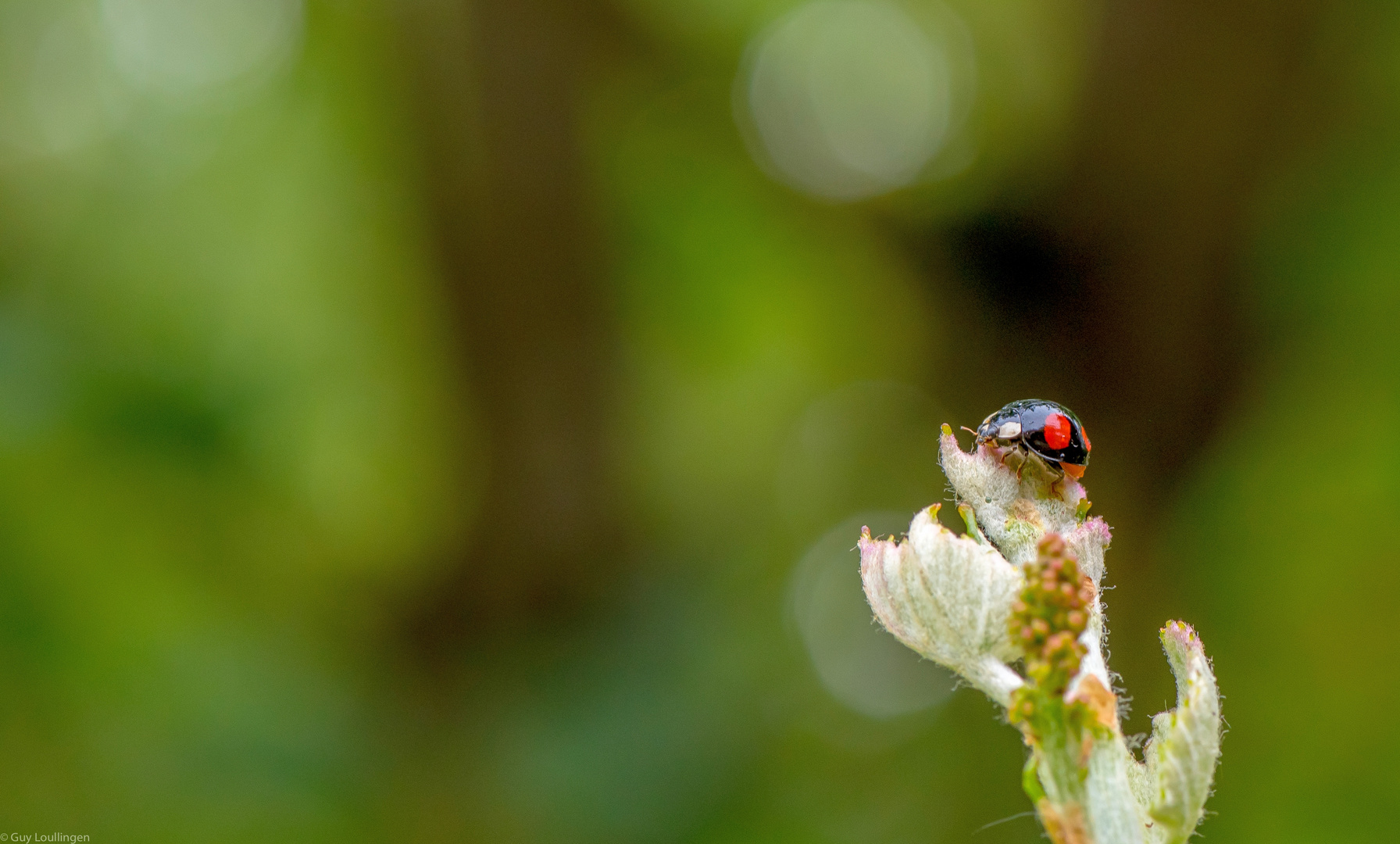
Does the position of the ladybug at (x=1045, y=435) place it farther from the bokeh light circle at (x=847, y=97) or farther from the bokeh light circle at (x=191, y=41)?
the bokeh light circle at (x=191, y=41)

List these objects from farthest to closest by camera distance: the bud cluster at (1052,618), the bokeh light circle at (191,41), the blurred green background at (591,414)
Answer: the bokeh light circle at (191,41) → the blurred green background at (591,414) → the bud cluster at (1052,618)

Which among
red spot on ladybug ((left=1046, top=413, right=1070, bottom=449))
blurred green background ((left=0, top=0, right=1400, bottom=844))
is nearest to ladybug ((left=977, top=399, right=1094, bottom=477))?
red spot on ladybug ((left=1046, top=413, right=1070, bottom=449))

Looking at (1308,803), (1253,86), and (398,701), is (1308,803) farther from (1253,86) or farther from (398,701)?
(398,701)

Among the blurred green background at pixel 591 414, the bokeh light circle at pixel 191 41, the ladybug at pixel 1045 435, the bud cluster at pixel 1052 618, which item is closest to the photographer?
the bud cluster at pixel 1052 618

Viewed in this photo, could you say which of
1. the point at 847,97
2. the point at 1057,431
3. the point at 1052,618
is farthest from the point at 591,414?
the point at 847,97

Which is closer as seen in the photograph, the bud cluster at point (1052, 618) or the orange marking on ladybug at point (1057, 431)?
the bud cluster at point (1052, 618)

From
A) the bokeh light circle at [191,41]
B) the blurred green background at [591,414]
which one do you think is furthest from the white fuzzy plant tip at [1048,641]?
the bokeh light circle at [191,41]

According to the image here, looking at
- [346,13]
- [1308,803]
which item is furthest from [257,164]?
[1308,803]

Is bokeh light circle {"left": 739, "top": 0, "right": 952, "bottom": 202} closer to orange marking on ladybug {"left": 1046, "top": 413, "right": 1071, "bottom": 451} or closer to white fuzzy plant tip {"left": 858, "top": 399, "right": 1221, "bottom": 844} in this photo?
orange marking on ladybug {"left": 1046, "top": 413, "right": 1071, "bottom": 451}
